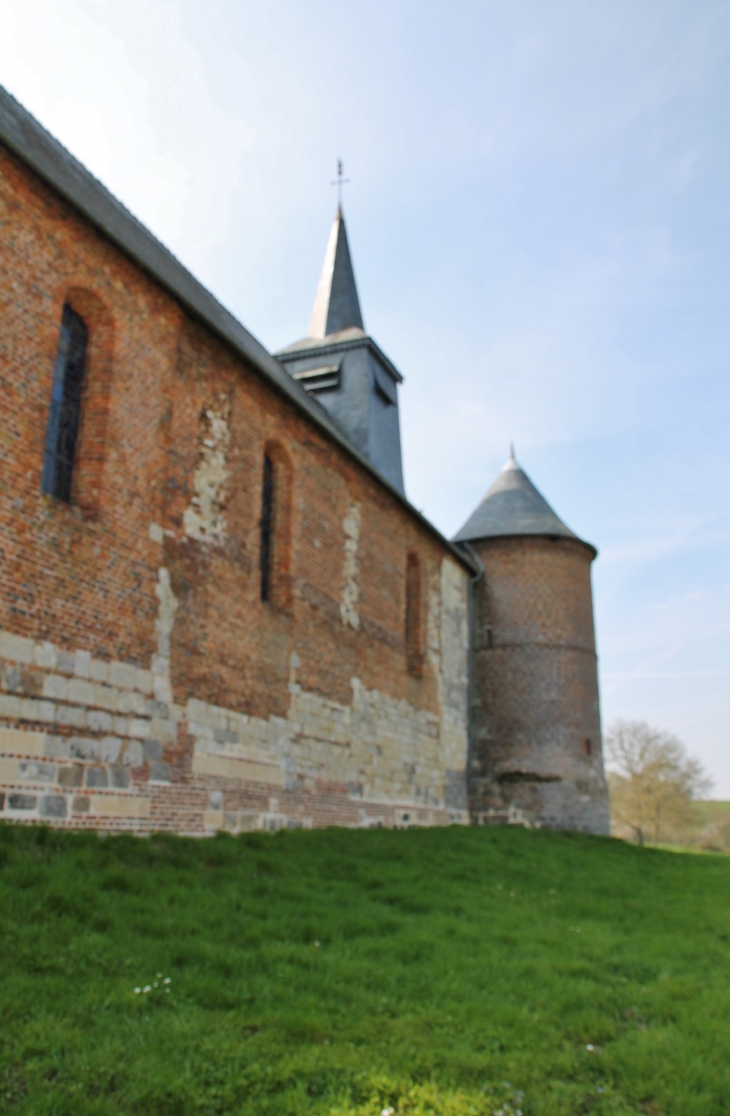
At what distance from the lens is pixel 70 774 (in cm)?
762

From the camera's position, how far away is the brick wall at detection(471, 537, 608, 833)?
18781 millimetres

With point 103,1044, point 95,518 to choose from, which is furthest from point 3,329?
point 103,1044

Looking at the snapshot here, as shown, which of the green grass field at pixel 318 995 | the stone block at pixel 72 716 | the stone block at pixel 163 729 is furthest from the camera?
the stone block at pixel 163 729

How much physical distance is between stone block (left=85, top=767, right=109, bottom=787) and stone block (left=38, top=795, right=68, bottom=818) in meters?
0.32

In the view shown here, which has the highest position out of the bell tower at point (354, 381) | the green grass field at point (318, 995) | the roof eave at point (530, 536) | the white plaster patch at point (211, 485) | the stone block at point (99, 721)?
the bell tower at point (354, 381)

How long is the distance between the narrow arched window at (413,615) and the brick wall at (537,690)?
147 inches

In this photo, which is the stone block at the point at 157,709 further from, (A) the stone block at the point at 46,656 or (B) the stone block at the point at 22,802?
(B) the stone block at the point at 22,802

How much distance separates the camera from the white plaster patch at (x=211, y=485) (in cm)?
993

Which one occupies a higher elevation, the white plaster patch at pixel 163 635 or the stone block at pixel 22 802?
the white plaster patch at pixel 163 635

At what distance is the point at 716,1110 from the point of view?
4.25 metres

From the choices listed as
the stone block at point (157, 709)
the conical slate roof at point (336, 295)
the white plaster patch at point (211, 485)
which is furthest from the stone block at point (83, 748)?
the conical slate roof at point (336, 295)

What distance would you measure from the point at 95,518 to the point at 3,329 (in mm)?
1832

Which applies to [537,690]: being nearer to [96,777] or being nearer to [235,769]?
[235,769]

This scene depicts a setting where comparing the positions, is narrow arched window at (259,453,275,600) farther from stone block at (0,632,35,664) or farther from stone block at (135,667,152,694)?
stone block at (0,632,35,664)
